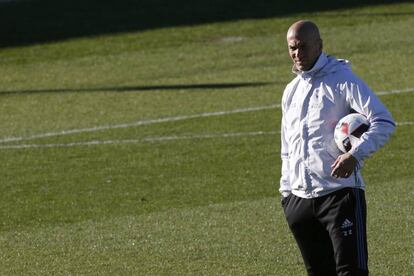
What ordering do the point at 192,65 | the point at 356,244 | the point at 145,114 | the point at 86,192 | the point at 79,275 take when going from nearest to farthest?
1. the point at 356,244
2. the point at 79,275
3. the point at 86,192
4. the point at 145,114
5. the point at 192,65

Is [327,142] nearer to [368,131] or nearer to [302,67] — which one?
[368,131]

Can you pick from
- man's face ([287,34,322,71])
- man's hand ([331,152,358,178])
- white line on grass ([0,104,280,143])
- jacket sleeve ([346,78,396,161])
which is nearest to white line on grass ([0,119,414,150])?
white line on grass ([0,104,280,143])

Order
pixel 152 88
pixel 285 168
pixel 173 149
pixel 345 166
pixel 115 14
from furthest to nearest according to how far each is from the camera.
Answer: pixel 115 14 < pixel 152 88 < pixel 173 149 < pixel 285 168 < pixel 345 166

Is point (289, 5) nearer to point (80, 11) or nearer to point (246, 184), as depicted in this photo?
point (80, 11)

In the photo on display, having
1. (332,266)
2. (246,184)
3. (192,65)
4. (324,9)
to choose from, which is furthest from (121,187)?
(324,9)

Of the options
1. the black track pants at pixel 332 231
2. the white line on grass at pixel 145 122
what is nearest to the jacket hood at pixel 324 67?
the black track pants at pixel 332 231

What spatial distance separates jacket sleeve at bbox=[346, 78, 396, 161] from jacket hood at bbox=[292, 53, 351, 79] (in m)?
0.15

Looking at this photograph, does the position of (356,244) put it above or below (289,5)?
above

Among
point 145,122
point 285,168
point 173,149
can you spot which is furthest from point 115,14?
point 285,168

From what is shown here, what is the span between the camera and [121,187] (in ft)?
51.5

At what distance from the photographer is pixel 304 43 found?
27.8 ft

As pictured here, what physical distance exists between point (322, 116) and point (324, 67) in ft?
0.97

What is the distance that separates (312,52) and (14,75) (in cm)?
1841

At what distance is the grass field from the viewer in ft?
39.2
